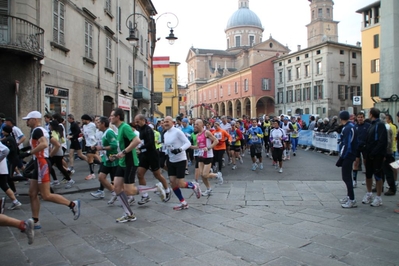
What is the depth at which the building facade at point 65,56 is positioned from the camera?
38.3ft

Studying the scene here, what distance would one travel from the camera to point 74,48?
15.3 m

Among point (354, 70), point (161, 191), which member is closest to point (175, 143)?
point (161, 191)

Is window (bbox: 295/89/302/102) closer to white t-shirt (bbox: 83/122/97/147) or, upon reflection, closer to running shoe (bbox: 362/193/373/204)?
white t-shirt (bbox: 83/122/97/147)

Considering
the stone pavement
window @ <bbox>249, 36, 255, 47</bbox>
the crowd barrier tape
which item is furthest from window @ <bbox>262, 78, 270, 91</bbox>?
the stone pavement

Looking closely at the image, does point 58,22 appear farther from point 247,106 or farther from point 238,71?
point 247,106

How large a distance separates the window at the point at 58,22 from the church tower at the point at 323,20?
221 ft

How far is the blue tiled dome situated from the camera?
3221 inches

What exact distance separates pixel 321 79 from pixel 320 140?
31.7m

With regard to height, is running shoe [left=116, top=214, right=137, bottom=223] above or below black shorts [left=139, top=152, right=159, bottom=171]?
below

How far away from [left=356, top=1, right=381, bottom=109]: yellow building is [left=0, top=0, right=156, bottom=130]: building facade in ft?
93.5

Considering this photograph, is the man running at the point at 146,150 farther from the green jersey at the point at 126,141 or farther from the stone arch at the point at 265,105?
the stone arch at the point at 265,105

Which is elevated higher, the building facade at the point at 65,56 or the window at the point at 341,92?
the window at the point at 341,92

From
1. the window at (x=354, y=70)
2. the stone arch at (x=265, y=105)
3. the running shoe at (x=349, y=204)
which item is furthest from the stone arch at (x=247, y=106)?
the running shoe at (x=349, y=204)

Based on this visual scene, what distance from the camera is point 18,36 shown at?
11.5m
